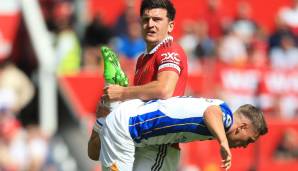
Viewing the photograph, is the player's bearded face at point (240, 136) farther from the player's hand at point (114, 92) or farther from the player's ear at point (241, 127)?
the player's hand at point (114, 92)

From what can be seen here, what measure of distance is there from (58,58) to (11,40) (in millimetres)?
806

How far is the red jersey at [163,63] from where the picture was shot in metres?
7.97

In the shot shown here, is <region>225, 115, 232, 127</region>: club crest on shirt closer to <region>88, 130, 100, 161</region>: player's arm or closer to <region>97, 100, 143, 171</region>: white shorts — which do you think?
<region>97, 100, 143, 171</region>: white shorts

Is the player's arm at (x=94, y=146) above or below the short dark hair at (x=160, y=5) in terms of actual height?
below

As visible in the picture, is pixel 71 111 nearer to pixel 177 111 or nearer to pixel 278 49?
pixel 278 49

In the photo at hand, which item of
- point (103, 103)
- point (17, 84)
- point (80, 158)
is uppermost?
point (103, 103)

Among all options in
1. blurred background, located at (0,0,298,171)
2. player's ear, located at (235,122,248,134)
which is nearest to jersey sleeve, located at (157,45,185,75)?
player's ear, located at (235,122,248,134)

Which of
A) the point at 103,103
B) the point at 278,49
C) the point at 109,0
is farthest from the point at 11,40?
the point at 103,103

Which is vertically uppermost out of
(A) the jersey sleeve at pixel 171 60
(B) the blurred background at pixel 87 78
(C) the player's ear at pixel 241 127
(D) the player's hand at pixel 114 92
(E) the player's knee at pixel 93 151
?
(A) the jersey sleeve at pixel 171 60

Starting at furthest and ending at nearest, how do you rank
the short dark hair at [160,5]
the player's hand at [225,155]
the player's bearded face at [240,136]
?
the short dark hair at [160,5], the player's bearded face at [240,136], the player's hand at [225,155]

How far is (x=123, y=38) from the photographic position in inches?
626

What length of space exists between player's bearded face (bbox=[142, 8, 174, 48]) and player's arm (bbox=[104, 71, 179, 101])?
0.39 meters

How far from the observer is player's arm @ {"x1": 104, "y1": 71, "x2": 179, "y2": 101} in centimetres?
780

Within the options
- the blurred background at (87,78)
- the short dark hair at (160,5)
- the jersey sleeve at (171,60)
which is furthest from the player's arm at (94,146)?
the blurred background at (87,78)
